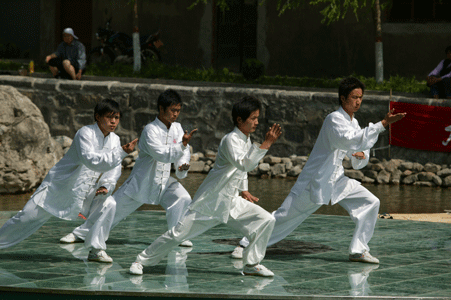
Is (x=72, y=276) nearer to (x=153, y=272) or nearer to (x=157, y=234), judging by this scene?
(x=153, y=272)

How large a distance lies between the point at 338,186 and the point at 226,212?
1150mm

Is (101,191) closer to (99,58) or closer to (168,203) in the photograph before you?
(168,203)

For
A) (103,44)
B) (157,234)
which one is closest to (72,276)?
(157,234)

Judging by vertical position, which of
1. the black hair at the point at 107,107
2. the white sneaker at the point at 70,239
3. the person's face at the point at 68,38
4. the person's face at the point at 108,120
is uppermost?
the person's face at the point at 68,38

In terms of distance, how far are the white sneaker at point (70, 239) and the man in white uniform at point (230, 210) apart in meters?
1.40

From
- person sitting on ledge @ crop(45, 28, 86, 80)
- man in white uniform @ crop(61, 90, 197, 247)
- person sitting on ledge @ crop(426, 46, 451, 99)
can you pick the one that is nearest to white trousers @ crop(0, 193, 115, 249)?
man in white uniform @ crop(61, 90, 197, 247)

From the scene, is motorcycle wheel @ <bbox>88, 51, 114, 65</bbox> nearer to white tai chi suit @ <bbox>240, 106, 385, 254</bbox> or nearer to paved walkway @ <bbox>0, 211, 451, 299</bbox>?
paved walkway @ <bbox>0, 211, 451, 299</bbox>

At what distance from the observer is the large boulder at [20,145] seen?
31.9ft

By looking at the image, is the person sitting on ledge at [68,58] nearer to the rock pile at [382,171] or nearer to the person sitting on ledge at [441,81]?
the rock pile at [382,171]

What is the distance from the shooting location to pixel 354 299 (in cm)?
461

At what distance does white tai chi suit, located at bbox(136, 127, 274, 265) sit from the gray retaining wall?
6913 mm

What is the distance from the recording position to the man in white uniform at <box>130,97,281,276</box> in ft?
16.8

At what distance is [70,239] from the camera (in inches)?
250

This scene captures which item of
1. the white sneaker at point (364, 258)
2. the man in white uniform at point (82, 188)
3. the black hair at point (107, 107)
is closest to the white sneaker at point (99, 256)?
the man in white uniform at point (82, 188)
